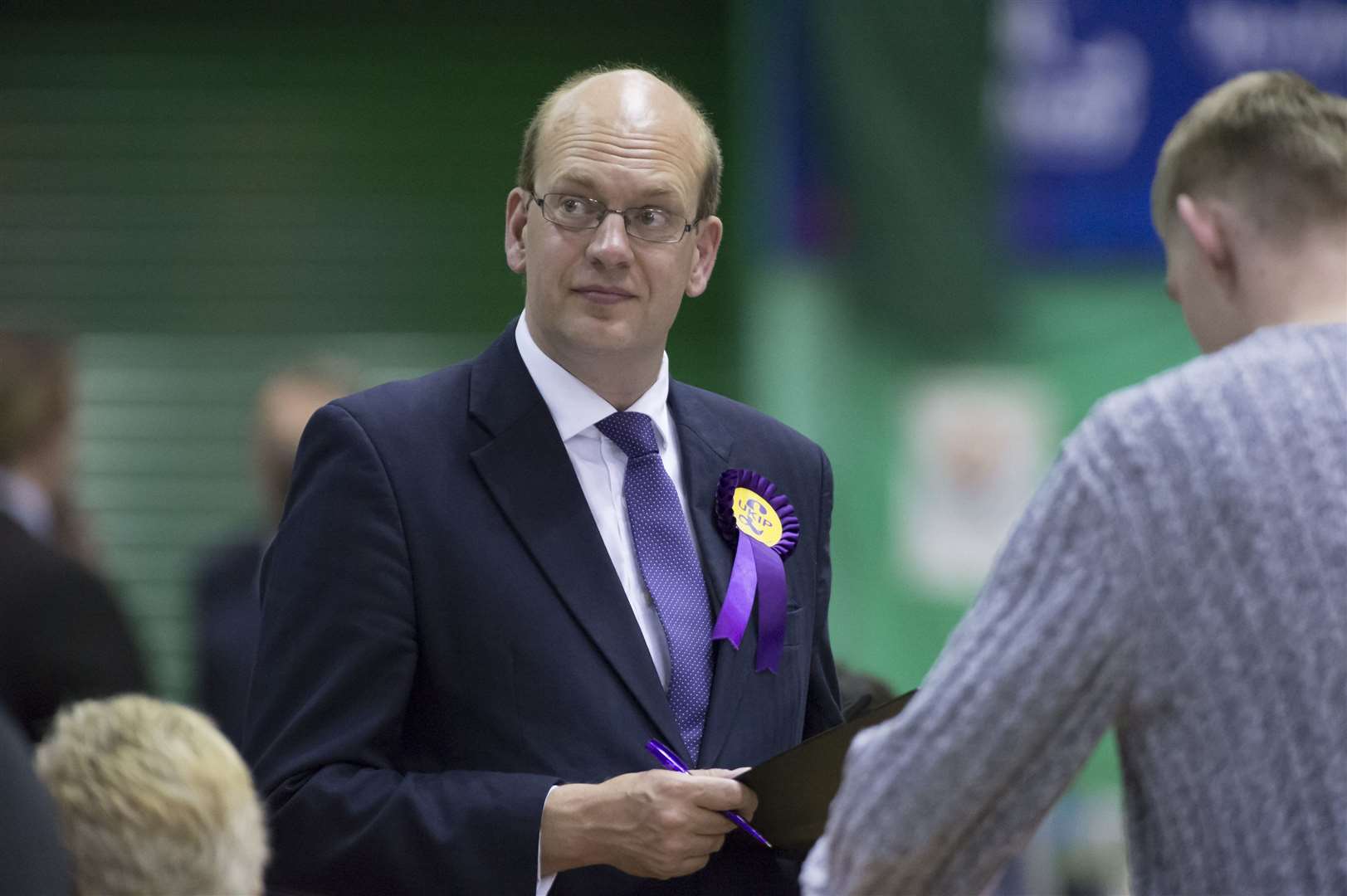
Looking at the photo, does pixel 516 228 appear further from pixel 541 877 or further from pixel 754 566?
pixel 541 877

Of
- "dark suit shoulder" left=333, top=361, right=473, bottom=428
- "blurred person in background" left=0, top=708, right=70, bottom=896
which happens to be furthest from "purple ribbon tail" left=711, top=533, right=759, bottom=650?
"blurred person in background" left=0, top=708, right=70, bottom=896

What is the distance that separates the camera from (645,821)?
8.46 ft

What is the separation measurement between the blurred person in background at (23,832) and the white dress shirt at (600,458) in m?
1.19

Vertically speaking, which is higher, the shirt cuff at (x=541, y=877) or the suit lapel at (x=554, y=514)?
the suit lapel at (x=554, y=514)

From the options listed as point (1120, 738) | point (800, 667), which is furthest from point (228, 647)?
point (1120, 738)

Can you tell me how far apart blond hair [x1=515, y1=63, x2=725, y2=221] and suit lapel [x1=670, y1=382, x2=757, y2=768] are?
1.07ft

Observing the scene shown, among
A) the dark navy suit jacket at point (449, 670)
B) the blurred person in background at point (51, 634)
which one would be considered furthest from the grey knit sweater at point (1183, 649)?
the blurred person in background at point (51, 634)

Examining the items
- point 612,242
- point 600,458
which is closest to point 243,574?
point 600,458

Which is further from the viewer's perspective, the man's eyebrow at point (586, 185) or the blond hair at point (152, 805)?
the man's eyebrow at point (586, 185)

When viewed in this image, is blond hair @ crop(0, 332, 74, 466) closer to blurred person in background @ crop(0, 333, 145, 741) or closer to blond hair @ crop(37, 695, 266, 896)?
blurred person in background @ crop(0, 333, 145, 741)

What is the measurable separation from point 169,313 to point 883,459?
314cm

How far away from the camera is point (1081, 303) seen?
268 inches

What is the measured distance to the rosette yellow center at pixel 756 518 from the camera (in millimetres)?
3014

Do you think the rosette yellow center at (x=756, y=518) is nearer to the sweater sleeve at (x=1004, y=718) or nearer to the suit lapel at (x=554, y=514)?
the suit lapel at (x=554, y=514)
